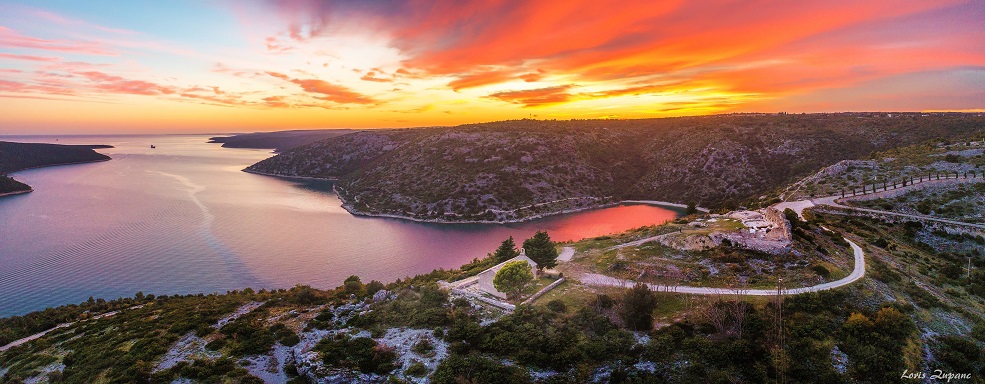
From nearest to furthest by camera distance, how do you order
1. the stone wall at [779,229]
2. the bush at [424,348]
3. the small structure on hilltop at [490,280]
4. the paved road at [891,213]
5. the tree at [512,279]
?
1. the bush at [424,348]
2. the tree at [512,279]
3. the small structure on hilltop at [490,280]
4. the stone wall at [779,229]
5. the paved road at [891,213]

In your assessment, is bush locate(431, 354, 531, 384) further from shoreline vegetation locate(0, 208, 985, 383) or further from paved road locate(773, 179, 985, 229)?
paved road locate(773, 179, 985, 229)

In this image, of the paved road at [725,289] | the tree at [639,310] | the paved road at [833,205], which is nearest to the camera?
the tree at [639,310]

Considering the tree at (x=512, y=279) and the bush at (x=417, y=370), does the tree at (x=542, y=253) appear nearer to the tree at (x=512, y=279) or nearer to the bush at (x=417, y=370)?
the tree at (x=512, y=279)

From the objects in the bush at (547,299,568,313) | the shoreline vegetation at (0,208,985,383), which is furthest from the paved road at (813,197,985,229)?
the bush at (547,299,568,313)

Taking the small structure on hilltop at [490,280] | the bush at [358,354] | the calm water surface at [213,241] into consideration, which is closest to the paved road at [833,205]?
the calm water surface at [213,241]

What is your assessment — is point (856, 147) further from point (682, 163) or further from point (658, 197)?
point (658, 197)

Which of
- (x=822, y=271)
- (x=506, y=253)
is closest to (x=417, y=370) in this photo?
(x=506, y=253)
